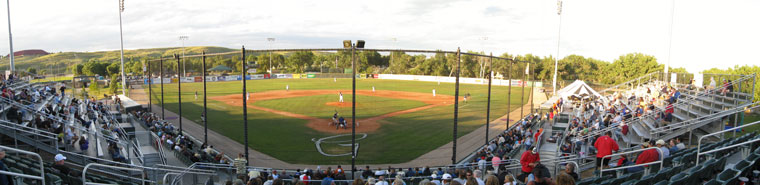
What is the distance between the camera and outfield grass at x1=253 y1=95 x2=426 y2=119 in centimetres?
3591

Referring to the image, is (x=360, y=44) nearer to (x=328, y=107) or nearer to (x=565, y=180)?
(x=565, y=180)

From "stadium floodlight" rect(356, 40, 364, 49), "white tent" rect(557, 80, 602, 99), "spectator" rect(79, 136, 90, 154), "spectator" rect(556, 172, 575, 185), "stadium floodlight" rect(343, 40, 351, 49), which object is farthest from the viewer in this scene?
"white tent" rect(557, 80, 602, 99)

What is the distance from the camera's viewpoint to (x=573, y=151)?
1445 centimetres

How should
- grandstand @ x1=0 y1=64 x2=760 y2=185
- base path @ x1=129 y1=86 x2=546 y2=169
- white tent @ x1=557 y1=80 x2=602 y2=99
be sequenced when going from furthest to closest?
white tent @ x1=557 y1=80 x2=602 y2=99, base path @ x1=129 y1=86 x2=546 y2=169, grandstand @ x1=0 y1=64 x2=760 y2=185

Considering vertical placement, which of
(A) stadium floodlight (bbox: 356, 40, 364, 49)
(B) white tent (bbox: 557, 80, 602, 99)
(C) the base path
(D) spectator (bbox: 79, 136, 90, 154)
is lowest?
(C) the base path

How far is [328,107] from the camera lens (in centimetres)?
4012

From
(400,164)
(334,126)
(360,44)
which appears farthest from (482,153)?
(334,126)

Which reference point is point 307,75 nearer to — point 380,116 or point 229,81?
point 229,81

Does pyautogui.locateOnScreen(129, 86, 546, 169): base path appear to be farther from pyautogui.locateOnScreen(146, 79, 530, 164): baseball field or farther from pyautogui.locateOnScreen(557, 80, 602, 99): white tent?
pyautogui.locateOnScreen(557, 80, 602, 99): white tent

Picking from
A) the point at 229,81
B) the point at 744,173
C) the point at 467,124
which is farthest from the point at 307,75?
the point at 744,173

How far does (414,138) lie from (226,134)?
12160mm

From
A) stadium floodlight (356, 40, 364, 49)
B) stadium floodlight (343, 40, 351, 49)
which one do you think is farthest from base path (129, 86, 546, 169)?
stadium floodlight (356, 40, 364, 49)

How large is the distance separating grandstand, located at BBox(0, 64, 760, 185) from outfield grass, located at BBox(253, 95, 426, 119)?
1375 centimetres

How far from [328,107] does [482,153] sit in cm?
2448
